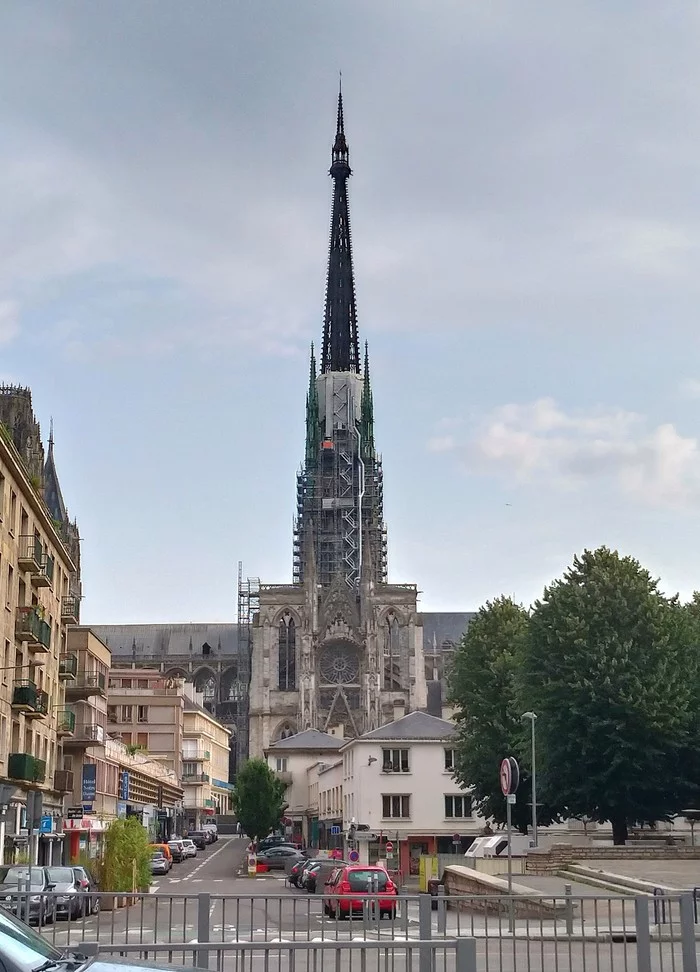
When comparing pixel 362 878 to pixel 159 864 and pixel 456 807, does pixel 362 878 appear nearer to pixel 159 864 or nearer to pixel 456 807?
pixel 159 864

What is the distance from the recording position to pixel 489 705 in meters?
52.0

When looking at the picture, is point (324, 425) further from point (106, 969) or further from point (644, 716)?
point (106, 969)

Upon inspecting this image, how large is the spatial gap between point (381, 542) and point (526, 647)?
9123cm

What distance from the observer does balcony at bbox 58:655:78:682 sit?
166ft

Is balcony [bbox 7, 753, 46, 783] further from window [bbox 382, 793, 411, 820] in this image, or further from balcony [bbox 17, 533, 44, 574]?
window [bbox 382, 793, 411, 820]

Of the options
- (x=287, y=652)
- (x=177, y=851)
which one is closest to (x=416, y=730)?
(x=177, y=851)

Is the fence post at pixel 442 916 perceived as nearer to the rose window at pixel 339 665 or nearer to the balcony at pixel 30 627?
the balcony at pixel 30 627

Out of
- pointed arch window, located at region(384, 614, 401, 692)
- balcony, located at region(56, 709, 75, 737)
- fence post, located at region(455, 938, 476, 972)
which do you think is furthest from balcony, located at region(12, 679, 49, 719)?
pointed arch window, located at region(384, 614, 401, 692)

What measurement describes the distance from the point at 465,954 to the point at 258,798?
254 feet

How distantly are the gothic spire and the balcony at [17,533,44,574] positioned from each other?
10861cm

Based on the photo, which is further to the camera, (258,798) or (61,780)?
(258,798)

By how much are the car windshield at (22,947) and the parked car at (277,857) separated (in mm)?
56755

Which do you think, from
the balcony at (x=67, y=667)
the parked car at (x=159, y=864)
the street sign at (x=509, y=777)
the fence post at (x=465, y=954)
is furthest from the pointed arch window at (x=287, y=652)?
the fence post at (x=465, y=954)

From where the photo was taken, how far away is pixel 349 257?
153750 mm
